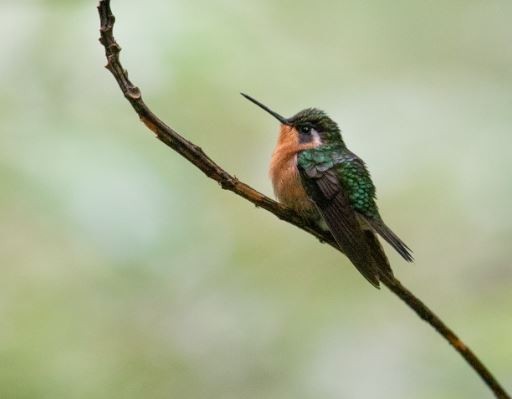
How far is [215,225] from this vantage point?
15.1 feet

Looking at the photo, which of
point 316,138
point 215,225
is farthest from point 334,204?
point 215,225

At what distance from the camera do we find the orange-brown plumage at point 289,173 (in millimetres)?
3859

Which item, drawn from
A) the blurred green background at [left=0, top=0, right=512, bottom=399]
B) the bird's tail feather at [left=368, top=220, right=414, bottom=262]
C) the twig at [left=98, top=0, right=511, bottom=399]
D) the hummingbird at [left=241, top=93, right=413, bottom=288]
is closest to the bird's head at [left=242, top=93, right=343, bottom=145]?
the hummingbird at [left=241, top=93, right=413, bottom=288]

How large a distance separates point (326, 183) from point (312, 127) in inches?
24.2

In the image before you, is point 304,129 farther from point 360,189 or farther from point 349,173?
point 360,189

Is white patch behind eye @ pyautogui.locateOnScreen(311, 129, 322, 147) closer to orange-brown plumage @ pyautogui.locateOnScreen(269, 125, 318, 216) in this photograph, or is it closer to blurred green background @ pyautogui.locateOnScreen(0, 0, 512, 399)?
orange-brown plumage @ pyautogui.locateOnScreen(269, 125, 318, 216)

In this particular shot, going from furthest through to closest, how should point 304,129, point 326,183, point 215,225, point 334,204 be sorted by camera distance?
point 215,225, point 304,129, point 326,183, point 334,204

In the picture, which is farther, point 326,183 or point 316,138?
point 316,138

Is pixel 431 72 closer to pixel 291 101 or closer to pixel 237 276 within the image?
pixel 291 101

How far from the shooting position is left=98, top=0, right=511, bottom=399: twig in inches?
79.3

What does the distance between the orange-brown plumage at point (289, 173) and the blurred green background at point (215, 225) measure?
0.52m

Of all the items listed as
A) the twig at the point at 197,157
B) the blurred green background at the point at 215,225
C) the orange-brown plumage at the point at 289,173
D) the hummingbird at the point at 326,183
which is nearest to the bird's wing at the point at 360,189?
the hummingbird at the point at 326,183

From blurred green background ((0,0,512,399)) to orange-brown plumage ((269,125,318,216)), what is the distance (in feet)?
1.71

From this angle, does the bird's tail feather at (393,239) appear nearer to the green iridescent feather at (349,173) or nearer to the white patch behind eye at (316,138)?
the green iridescent feather at (349,173)
